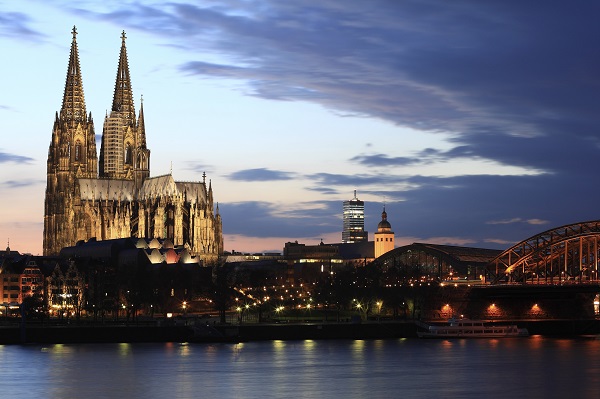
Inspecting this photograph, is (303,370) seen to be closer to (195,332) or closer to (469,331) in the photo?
(195,332)

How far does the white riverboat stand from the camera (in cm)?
13262

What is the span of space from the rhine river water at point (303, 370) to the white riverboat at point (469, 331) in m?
11.9

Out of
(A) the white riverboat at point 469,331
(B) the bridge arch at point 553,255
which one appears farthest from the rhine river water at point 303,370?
(B) the bridge arch at point 553,255

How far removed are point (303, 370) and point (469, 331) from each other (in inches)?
1797

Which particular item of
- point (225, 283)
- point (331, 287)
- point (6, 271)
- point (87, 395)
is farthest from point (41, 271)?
point (87, 395)

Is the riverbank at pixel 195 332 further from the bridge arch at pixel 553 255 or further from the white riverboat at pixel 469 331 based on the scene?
the bridge arch at pixel 553 255

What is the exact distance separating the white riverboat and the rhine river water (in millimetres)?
11926

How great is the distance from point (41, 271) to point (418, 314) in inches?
2213

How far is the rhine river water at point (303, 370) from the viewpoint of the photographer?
8050 centimetres

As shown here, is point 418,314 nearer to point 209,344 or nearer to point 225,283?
point 225,283

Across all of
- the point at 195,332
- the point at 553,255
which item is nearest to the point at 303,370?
the point at 195,332

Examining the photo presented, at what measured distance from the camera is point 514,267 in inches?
6078

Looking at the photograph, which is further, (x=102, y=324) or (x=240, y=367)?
(x=102, y=324)

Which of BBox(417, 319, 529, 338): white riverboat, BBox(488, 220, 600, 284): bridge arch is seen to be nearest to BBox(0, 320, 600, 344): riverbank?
BBox(417, 319, 529, 338): white riverboat
